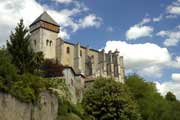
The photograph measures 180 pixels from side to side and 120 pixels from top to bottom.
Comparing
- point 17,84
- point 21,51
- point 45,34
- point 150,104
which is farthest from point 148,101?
point 45,34

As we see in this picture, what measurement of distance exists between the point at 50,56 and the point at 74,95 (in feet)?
149

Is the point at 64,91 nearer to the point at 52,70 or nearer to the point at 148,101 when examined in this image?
the point at 52,70

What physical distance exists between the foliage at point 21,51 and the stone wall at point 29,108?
9.22 meters

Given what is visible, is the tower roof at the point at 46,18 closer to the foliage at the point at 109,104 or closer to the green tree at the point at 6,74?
the foliage at the point at 109,104

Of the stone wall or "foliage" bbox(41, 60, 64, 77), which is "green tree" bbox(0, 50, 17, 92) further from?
"foliage" bbox(41, 60, 64, 77)

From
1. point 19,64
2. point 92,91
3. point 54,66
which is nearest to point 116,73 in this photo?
point 54,66

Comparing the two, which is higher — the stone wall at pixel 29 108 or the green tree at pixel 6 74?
the green tree at pixel 6 74

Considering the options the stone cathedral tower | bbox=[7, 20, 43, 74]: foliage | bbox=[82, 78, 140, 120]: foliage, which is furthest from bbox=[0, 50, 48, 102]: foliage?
the stone cathedral tower

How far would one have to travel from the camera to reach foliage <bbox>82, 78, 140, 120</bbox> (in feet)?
187

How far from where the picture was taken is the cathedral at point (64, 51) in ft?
408

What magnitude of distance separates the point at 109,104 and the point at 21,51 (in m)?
14.3

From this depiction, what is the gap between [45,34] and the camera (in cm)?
12525

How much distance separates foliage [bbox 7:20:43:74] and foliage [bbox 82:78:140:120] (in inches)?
396

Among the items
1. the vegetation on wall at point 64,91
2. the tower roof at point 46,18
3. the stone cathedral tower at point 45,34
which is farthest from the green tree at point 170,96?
the tower roof at point 46,18
